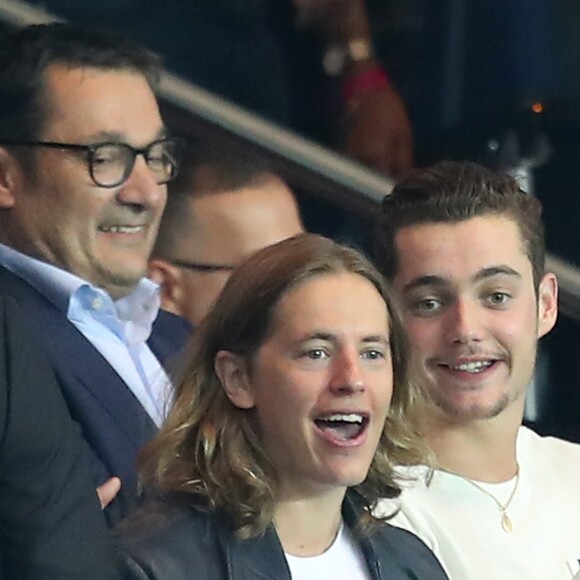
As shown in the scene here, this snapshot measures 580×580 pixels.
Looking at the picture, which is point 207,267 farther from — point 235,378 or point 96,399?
point 235,378

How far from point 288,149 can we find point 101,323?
577 millimetres

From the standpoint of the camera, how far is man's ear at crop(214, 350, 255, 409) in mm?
1775

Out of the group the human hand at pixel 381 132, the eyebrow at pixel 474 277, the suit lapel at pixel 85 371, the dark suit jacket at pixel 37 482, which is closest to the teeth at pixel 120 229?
the suit lapel at pixel 85 371

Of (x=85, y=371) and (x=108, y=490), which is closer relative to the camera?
(x=108, y=490)

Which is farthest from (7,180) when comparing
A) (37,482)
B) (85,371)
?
(37,482)

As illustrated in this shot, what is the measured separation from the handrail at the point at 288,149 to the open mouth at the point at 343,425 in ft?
3.02

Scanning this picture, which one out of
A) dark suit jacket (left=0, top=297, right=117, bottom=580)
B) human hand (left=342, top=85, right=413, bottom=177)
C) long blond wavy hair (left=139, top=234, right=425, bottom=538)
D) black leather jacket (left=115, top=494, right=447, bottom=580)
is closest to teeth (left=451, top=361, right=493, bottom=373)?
long blond wavy hair (left=139, top=234, right=425, bottom=538)

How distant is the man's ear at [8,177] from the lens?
Result: 231 centimetres

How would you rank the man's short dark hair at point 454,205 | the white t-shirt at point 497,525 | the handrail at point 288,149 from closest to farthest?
the white t-shirt at point 497,525 < the man's short dark hair at point 454,205 < the handrail at point 288,149

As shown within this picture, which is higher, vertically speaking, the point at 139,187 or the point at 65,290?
the point at 139,187

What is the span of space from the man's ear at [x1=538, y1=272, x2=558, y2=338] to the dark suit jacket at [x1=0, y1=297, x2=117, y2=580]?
872 millimetres

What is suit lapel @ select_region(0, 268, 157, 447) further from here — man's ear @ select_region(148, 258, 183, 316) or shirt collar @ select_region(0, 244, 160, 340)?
man's ear @ select_region(148, 258, 183, 316)

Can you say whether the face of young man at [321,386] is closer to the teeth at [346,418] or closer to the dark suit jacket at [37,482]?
the teeth at [346,418]

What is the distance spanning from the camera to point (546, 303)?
2.23 m
